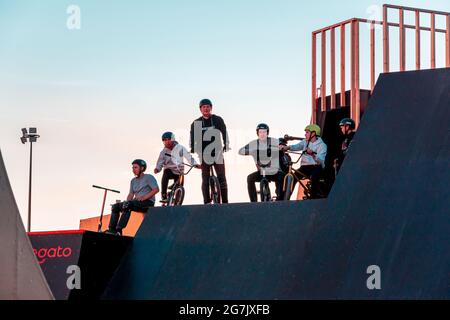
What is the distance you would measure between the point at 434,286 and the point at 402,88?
2658mm

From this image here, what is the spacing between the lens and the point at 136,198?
54.2 feet

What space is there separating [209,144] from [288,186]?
147cm

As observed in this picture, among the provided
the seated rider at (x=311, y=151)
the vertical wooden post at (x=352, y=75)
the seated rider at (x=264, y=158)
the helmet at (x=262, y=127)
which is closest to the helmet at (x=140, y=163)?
the seated rider at (x=264, y=158)

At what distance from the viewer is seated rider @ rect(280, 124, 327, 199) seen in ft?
50.0

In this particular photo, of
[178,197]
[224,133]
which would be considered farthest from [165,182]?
[224,133]

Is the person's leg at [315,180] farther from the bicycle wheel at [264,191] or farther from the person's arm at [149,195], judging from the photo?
the person's arm at [149,195]

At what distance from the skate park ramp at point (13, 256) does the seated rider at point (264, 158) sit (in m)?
7.32

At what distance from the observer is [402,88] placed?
12516mm

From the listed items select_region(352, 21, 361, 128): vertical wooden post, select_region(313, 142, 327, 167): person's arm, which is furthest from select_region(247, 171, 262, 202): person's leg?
select_region(352, 21, 361, 128): vertical wooden post

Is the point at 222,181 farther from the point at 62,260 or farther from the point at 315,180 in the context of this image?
the point at 62,260

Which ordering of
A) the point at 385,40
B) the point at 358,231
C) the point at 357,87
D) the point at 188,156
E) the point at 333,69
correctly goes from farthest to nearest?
the point at 333,69
the point at 357,87
the point at 385,40
the point at 188,156
the point at 358,231

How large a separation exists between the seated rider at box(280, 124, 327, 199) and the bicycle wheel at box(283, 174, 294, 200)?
27 cm

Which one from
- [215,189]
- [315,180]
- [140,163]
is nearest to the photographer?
[315,180]

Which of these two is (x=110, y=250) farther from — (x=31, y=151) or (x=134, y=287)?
(x=31, y=151)
